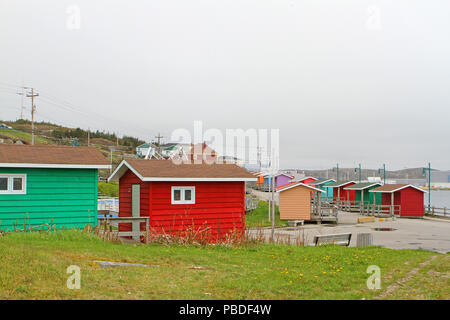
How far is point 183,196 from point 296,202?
16314 millimetres

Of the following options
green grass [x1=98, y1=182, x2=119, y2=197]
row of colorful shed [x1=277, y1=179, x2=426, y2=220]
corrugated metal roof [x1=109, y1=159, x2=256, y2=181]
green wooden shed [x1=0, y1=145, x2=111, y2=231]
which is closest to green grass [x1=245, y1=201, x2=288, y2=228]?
row of colorful shed [x1=277, y1=179, x2=426, y2=220]

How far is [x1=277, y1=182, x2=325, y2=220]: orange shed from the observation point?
3209cm

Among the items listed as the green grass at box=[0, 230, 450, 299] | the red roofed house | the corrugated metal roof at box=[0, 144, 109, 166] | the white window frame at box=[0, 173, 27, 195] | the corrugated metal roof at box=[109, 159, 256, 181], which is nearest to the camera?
the green grass at box=[0, 230, 450, 299]

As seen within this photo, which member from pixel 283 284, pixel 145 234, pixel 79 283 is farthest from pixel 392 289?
pixel 145 234

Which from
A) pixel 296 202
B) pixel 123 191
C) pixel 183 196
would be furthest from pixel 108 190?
pixel 183 196

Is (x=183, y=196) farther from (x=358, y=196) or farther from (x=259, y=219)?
(x=358, y=196)

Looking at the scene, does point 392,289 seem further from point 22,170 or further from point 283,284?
point 22,170

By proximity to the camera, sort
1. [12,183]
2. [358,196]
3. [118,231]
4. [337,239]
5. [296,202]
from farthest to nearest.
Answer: [358,196] < [296,202] < [337,239] < [12,183] < [118,231]

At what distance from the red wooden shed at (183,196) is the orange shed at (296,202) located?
13729 mm

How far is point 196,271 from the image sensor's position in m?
9.92

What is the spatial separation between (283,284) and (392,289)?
6.64 feet

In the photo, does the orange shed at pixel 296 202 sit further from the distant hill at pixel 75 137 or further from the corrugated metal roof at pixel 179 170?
the distant hill at pixel 75 137

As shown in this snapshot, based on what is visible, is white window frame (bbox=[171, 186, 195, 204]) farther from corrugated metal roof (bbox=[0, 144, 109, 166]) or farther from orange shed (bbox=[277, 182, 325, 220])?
orange shed (bbox=[277, 182, 325, 220])

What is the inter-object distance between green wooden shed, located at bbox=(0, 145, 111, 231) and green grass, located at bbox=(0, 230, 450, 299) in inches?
88.7
